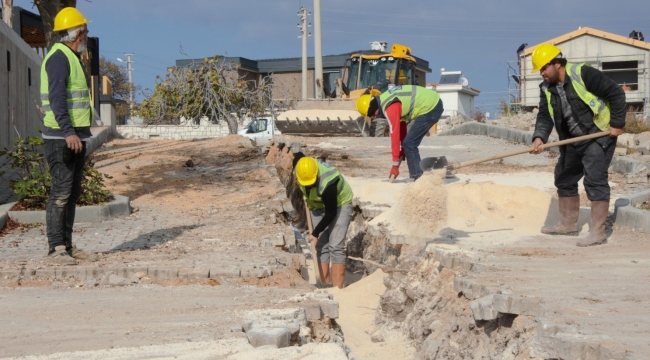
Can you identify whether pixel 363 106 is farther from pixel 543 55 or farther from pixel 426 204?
pixel 543 55

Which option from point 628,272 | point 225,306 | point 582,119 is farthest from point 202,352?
point 582,119

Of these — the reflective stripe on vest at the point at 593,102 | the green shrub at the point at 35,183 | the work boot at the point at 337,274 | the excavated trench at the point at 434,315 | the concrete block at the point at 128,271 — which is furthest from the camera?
the green shrub at the point at 35,183

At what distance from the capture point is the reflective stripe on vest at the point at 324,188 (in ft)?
28.3

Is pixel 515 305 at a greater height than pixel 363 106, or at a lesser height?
lesser

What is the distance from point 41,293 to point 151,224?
11.2 feet

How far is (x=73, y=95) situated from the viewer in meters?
6.96

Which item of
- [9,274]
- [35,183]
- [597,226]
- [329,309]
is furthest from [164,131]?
[329,309]

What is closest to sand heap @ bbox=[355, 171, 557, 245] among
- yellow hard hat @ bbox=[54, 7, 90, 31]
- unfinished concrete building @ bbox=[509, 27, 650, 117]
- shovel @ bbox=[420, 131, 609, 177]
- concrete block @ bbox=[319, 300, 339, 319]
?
shovel @ bbox=[420, 131, 609, 177]

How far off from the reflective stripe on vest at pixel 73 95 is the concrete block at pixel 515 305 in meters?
3.86

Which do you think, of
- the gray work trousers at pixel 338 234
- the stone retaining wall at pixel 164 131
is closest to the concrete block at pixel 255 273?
the gray work trousers at pixel 338 234

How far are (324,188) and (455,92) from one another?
41.4 metres

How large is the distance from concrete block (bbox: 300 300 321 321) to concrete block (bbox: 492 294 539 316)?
1.16 m

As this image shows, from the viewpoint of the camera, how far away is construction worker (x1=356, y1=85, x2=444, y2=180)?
36.0 ft

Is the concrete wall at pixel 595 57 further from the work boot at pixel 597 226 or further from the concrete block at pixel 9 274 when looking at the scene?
the concrete block at pixel 9 274
